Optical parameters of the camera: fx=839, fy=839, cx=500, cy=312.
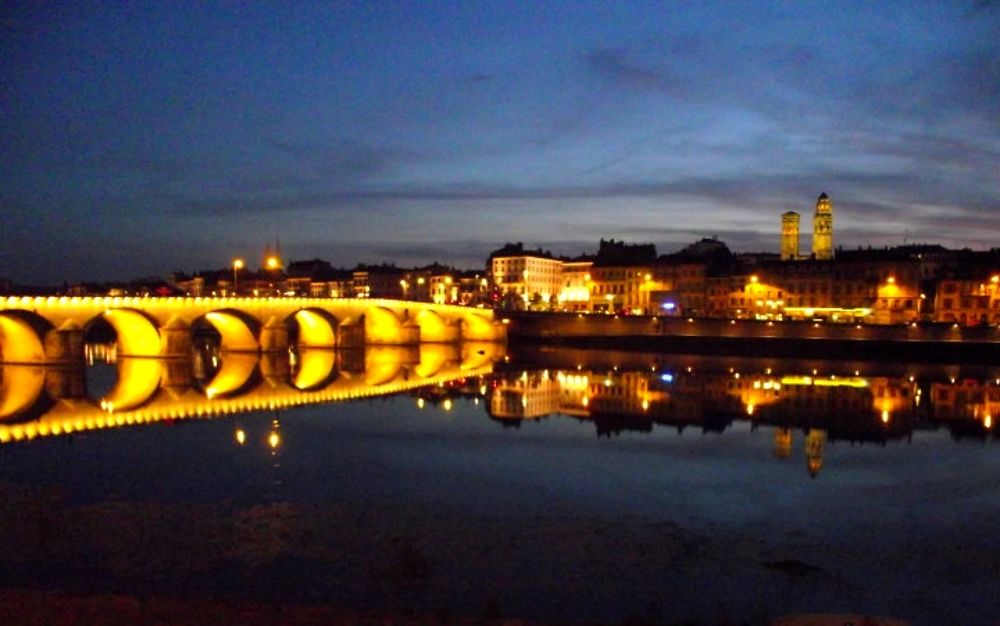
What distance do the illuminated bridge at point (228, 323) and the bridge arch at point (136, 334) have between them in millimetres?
54

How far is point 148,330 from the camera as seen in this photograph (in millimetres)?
45250

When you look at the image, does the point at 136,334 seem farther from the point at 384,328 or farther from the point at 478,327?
the point at 478,327

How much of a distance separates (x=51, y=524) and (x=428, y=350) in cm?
4294

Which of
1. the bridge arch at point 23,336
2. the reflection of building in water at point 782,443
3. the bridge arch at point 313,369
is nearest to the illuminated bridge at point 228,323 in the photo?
the bridge arch at point 23,336

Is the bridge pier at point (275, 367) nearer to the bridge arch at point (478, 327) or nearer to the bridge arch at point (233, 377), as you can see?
the bridge arch at point (233, 377)

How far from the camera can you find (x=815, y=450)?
20.7m

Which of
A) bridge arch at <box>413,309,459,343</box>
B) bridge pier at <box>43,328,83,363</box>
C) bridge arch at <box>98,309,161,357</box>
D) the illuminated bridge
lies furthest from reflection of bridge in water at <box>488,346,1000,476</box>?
bridge arch at <box>98,309,161,357</box>

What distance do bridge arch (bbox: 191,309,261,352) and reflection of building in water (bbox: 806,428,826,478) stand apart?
33239 mm

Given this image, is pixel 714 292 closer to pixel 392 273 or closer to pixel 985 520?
pixel 392 273

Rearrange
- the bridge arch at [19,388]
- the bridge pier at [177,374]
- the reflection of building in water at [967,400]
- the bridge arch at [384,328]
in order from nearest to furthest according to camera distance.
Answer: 1. the bridge arch at [19,388]
2. the reflection of building in water at [967,400]
3. the bridge pier at [177,374]
4. the bridge arch at [384,328]

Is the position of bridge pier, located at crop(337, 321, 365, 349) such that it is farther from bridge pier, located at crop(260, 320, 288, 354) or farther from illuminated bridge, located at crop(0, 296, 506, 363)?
bridge pier, located at crop(260, 320, 288, 354)

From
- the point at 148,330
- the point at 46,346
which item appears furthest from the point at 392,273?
the point at 46,346

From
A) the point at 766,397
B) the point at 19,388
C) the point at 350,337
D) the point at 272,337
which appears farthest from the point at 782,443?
the point at 350,337

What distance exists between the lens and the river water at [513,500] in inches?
393
